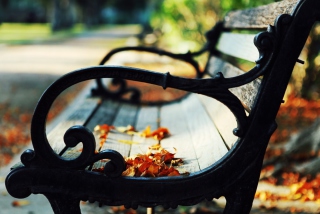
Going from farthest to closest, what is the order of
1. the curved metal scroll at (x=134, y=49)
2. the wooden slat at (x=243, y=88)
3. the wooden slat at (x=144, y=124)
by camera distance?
the curved metal scroll at (x=134, y=49)
the wooden slat at (x=144, y=124)
the wooden slat at (x=243, y=88)

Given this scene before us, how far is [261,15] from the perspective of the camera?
2596mm

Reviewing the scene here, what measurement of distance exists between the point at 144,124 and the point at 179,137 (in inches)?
19.3

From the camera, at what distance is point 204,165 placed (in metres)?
2.17

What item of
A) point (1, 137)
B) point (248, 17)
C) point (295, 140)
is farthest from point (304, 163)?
point (1, 137)

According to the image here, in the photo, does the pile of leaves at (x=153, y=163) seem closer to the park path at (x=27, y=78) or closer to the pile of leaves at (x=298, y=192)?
the park path at (x=27, y=78)

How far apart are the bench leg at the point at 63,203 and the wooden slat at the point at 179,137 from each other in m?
0.46

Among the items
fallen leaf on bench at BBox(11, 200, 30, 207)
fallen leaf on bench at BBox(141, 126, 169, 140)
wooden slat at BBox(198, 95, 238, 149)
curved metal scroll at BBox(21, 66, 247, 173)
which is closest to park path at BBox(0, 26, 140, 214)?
fallen leaf on bench at BBox(11, 200, 30, 207)

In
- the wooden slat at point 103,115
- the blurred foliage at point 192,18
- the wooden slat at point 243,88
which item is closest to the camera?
the wooden slat at point 243,88

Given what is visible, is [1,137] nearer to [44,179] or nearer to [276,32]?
[44,179]

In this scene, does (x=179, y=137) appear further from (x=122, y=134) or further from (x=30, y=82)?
(x=30, y=82)

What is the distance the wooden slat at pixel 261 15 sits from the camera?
216cm

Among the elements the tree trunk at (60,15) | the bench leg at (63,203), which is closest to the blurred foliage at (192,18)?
the bench leg at (63,203)

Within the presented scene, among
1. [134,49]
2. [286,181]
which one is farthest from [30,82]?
[286,181]

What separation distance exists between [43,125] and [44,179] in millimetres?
220
